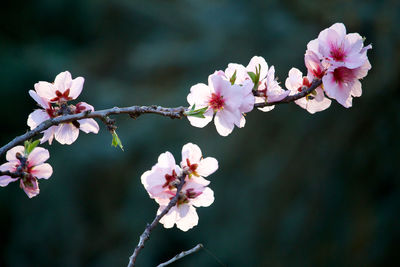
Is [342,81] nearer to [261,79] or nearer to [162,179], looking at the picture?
[261,79]

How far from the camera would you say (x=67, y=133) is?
58 cm

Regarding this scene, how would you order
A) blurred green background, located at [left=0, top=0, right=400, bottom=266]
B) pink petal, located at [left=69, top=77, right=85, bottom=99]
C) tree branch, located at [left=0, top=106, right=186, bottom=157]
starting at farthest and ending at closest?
blurred green background, located at [left=0, top=0, right=400, bottom=266] → pink petal, located at [left=69, top=77, right=85, bottom=99] → tree branch, located at [left=0, top=106, right=186, bottom=157]

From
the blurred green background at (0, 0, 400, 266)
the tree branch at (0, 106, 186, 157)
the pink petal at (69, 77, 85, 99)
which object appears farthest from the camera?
the blurred green background at (0, 0, 400, 266)

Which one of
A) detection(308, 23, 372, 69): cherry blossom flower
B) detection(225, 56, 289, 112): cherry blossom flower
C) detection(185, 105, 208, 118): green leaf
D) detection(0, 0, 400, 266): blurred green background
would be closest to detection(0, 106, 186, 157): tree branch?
detection(185, 105, 208, 118): green leaf

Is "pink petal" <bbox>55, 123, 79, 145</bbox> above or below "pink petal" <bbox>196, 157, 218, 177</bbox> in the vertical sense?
above

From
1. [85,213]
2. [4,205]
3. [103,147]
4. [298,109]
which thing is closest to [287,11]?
[298,109]

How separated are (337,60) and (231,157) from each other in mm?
1654

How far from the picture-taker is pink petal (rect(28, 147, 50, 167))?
0.57 m

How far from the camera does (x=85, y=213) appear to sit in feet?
7.57

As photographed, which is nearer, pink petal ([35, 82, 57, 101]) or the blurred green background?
pink petal ([35, 82, 57, 101])

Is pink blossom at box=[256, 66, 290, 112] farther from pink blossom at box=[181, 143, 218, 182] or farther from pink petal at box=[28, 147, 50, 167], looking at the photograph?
pink petal at box=[28, 147, 50, 167]

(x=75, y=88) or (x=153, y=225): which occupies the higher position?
(x=75, y=88)

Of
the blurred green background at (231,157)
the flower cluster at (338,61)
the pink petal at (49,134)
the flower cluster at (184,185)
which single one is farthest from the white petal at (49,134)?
the blurred green background at (231,157)

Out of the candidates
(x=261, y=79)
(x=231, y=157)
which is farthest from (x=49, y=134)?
(x=231, y=157)
